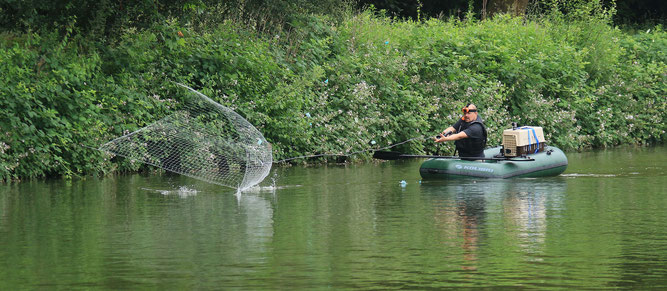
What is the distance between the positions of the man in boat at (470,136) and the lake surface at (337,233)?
114cm

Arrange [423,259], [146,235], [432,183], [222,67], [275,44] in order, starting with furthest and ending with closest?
[275,44]
[222,67]
[432,183]
[146,235]
[423,259]

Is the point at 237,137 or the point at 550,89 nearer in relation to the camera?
the point at 237,137

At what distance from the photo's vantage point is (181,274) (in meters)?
11.0

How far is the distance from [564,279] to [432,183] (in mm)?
9905

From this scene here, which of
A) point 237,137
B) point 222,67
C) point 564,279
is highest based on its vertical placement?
point 222,67

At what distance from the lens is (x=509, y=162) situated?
2127cm

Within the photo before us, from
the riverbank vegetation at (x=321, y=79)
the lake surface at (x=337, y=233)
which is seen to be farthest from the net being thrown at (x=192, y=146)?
the lake surface at (x=337, y=233)

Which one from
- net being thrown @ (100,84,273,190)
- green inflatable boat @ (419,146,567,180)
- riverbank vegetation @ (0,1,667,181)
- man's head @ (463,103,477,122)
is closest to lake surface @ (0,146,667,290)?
green inflatable boat @ (419,146,567,180)

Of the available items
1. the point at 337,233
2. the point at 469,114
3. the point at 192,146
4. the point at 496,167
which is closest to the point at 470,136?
the point at 469,114

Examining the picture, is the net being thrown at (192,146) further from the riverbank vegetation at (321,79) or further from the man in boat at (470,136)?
the man in boat at (470,136)

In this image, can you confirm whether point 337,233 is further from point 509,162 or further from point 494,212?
point 509,162

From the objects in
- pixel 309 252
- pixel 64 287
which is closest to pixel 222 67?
pixel 309 252

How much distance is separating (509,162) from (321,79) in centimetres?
653

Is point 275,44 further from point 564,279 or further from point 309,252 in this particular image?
point 564,279
